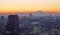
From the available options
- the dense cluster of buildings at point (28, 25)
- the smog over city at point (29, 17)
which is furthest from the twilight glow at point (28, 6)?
the dense cluster of buildings at point (28, 25)

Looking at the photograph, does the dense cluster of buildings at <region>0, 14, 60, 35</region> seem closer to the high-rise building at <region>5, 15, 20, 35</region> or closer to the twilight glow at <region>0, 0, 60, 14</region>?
the high-rise building at <region>5, 15, 20, 35</region>

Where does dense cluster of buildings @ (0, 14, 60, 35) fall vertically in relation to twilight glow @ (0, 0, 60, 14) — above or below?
below

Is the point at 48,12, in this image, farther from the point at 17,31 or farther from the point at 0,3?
the point at 0,3

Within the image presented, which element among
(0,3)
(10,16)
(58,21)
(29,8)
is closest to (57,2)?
(58,21)

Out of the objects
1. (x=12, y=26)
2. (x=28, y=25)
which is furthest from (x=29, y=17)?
(x=12, y=26)

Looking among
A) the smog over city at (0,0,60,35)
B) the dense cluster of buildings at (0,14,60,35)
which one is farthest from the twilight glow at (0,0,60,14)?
the dense cluster of buildings at (0,14,60,35)

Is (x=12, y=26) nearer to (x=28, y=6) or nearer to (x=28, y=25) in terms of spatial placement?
(x=28, y=25)
